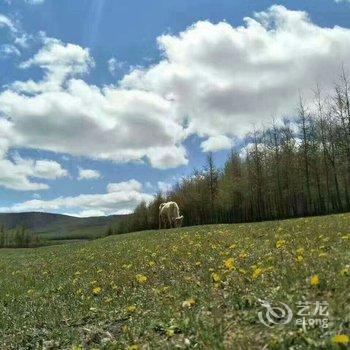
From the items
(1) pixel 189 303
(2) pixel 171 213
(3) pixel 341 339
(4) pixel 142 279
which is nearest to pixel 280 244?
(4) pixel 142 279

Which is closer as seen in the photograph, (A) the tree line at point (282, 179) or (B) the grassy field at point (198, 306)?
(B) the grassy field at point (198, 306)

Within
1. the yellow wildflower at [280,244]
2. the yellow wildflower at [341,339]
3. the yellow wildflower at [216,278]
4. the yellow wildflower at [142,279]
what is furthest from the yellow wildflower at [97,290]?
the yellow wildflower at [341,339]

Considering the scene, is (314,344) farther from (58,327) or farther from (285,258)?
(58,327)

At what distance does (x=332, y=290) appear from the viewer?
762cm

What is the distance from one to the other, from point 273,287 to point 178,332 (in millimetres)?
1845

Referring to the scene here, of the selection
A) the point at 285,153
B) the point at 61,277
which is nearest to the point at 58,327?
the point at 61,277

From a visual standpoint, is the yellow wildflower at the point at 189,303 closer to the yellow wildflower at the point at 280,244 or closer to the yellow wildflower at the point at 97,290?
the yellow wildflower at the point at 97,290

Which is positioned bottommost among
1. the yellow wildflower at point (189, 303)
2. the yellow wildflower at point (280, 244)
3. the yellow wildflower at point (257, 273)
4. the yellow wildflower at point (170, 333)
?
the yellow wildflower at point (170, 333)

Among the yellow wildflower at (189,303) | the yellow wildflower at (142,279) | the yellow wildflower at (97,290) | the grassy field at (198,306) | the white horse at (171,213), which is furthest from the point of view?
the white horse at (171,213)

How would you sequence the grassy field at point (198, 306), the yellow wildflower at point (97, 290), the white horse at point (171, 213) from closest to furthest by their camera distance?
1. the grassy field at point (198, 306)
2. the yellow wildflower at point (97, 290)
3. the white horse at point (171, 213)

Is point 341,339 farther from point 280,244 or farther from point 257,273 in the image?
point 280,244

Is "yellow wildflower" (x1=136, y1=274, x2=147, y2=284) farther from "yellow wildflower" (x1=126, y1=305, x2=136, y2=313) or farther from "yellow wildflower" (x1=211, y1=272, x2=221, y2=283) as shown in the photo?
"yellow wildflower" (x1=126, y1=305, x2=136, y2=313)

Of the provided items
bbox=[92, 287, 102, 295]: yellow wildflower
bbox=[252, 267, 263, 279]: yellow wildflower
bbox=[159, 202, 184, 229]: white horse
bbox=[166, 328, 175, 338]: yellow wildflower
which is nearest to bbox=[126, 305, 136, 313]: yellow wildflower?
bbox=[166, 328, 175, 338]: yellow wildflower

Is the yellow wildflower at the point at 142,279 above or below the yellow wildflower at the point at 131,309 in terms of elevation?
above
